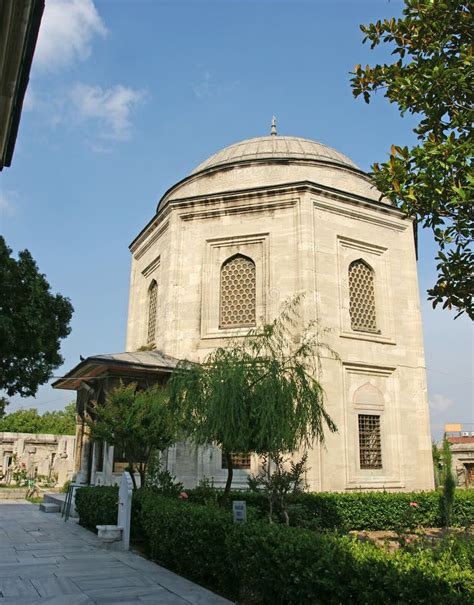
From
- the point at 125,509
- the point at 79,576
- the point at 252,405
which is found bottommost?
A: the point at 79,576

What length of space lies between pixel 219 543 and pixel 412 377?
11.9 m

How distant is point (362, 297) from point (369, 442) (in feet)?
15.1

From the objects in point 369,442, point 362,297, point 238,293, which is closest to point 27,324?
point 238,293

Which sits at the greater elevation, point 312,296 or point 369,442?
point 312,296

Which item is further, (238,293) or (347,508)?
(238,293)

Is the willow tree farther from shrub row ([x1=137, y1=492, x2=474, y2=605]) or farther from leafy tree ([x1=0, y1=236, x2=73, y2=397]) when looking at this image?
leafy tree ([x1=0, y1=236, x2=73, y2=397])

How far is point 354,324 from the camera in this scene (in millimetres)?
16953

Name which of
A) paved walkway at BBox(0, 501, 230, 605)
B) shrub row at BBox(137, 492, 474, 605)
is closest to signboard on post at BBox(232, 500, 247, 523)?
shrub row at BBox(137, 492, 474, 605)

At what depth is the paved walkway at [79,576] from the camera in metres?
6.39

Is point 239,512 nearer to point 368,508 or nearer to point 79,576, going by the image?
point 79,576

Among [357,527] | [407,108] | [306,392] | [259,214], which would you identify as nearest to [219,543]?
[306,392]

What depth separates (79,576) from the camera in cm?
752

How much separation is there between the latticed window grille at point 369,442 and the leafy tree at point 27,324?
38.0 ft

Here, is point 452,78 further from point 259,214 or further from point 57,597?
point 259,214
